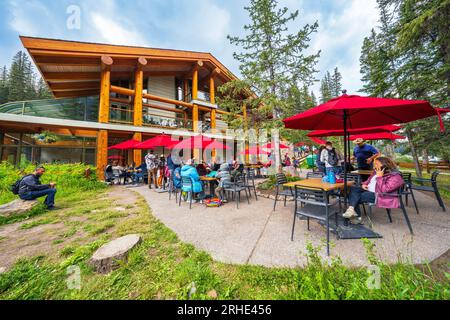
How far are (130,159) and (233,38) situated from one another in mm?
11271

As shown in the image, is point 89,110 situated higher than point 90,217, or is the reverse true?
point 89,110

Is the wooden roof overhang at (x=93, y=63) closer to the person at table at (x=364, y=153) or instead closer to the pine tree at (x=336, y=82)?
the person at table at (x=364, y=153)

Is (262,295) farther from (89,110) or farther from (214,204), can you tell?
(89,110)

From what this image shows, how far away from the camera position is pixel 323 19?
7031 millimetres

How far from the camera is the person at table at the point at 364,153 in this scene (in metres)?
4.76

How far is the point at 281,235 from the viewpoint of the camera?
311 cm

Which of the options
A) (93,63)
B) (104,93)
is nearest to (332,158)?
(104,93)

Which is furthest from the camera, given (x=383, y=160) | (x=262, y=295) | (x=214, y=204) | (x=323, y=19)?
(x=323, y=19)

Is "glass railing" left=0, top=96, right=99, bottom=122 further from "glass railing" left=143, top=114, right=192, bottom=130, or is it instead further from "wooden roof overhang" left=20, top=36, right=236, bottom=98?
"glass railing" left=143, top=114, right=192, bottom=130

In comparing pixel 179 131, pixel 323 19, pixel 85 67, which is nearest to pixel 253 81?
pixel 323 19

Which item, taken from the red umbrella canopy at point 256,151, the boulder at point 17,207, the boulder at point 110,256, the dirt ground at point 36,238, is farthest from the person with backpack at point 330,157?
the boulder at point 17,207

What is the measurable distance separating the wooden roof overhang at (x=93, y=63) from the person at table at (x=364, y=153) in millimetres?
13316

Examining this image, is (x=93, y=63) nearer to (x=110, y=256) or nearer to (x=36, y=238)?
(x=36, y=238)

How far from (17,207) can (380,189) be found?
8.78 metres
